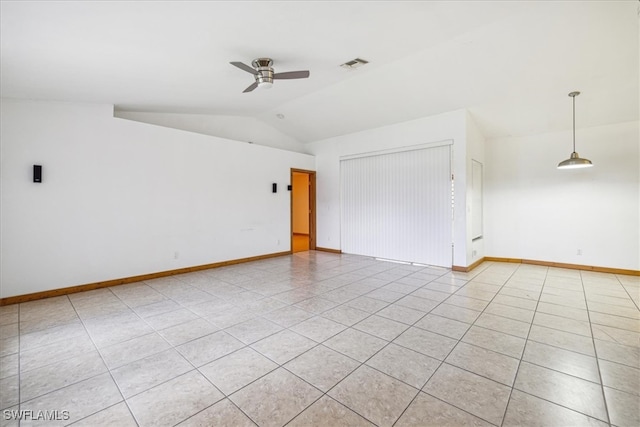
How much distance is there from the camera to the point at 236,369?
2.26 metres

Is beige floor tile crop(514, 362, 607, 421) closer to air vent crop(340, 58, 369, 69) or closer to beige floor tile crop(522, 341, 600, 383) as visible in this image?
beige floor tile crop(522, 341, 600, 383)

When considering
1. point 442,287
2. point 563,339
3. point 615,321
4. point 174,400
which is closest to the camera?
point 174,400

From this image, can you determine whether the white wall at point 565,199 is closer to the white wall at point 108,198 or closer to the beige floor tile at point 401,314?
the beige floor tile at point 401,314

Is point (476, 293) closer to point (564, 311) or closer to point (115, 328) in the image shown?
point (564, 311)

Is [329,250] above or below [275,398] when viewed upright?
above

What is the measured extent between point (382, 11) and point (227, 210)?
184 inches

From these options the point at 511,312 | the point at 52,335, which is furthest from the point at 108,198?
the point at 511,312

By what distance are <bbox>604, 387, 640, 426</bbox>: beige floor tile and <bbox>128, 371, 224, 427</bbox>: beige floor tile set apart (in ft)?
8.32

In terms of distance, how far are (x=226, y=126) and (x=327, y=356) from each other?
19.3 feet

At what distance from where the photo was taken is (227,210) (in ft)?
20.1

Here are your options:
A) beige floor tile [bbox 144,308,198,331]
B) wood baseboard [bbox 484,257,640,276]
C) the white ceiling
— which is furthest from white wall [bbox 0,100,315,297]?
wood baseboard [bbox 484,257,640,276]

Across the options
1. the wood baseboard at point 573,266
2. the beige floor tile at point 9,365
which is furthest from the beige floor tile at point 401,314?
the wood baseboard at point 573,266

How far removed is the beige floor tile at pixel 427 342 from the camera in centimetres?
250

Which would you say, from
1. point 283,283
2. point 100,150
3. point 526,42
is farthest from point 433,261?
point 100,150
